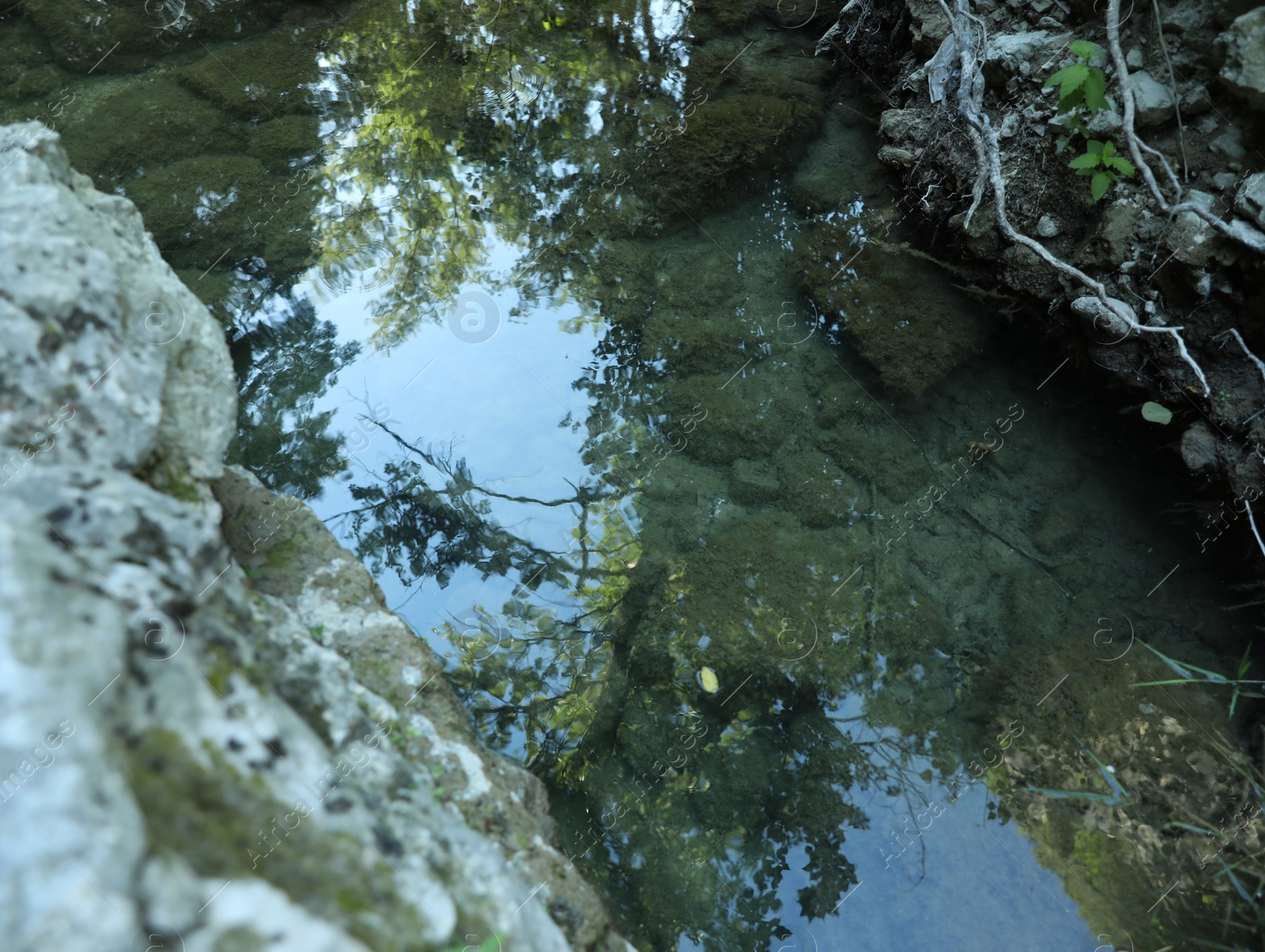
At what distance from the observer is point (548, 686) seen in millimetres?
3049

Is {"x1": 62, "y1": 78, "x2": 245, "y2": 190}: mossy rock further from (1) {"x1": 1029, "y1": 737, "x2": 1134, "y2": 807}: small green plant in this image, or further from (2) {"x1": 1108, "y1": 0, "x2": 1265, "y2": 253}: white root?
(1) {"x1": 1029, "y1": 737, "x2": 1134, "y2": 807}: small green plant

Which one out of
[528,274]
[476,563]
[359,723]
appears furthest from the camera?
[528,274]

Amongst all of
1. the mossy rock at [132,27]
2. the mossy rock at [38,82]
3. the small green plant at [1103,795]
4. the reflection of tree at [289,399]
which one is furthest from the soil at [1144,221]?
the mossy rock at [38,82]

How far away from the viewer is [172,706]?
1.42 meters

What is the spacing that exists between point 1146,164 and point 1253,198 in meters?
0.53

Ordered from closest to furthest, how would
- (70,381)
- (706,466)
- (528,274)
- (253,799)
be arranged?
(253,799)
(70,381)
(706,466)
(528,274)

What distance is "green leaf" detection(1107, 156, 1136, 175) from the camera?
141 inches

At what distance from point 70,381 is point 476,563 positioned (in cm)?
190

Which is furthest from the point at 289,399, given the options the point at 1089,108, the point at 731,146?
the point at 1089,108

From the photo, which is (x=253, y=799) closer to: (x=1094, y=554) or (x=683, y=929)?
(x=683, y=929)

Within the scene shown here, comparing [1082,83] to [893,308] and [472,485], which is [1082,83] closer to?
[893,308]

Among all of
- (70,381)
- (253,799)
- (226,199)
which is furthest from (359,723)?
(226,199)

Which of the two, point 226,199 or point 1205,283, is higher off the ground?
point 226,199

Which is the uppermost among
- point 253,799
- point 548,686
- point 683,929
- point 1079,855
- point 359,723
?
point 548,686
